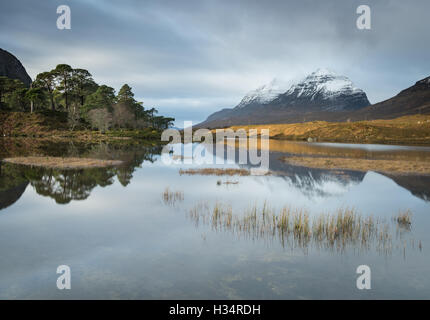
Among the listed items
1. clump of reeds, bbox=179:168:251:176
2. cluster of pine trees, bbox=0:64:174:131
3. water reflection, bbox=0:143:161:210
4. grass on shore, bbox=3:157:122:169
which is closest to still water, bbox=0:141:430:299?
water reflection, bbox=0:143:161:210

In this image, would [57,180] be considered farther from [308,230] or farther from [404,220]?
[404,220]

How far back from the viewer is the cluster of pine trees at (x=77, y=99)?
110m

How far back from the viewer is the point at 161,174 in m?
34.2

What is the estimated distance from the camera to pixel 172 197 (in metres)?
22.5

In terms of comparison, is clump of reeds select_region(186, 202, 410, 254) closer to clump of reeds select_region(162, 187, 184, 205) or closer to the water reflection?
clump of reeds select_region(162, 187, 184, 205)

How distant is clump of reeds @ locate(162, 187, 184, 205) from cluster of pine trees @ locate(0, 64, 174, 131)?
3620 inches

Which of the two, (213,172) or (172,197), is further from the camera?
(213,172)

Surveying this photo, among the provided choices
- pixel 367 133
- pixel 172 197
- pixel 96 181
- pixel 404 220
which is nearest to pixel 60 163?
pixel 96 181

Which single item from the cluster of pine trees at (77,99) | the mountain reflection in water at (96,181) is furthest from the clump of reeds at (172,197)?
the cluster of pine trees at (77,99)

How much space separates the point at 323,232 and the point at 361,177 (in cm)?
2227

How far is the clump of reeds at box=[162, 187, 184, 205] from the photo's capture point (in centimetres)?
2147

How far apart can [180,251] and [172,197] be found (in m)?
10.2
